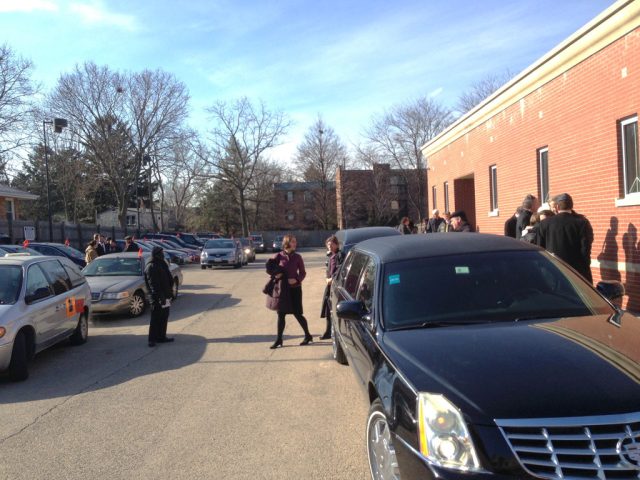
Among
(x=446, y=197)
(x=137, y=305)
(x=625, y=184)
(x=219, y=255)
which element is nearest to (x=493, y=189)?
(x=446, y=197)

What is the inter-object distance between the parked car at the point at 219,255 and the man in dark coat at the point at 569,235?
20841 mm

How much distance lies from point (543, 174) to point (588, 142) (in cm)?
253

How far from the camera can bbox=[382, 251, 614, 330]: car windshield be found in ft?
12.7

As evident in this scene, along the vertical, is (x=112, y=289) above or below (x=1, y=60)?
below

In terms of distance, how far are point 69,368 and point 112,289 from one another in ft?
13.3

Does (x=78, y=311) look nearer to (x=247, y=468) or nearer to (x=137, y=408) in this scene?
(x=137, y=408)

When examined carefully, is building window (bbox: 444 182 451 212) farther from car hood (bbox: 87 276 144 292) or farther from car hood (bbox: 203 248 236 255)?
car hood (bbox: 87 276 144 292)

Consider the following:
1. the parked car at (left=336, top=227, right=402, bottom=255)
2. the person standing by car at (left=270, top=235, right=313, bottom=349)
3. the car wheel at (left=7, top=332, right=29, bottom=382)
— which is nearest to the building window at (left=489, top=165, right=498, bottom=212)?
the parked car at (left=336, top=227, right=402, bottom=255)

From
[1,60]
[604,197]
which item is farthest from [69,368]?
[1,60]

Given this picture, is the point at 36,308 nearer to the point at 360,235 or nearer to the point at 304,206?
the point at 360,235

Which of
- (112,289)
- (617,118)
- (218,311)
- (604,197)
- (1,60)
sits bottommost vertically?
(218,311)

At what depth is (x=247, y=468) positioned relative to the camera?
3994 mm

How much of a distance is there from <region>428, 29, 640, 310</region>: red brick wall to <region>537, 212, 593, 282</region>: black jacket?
1934mm

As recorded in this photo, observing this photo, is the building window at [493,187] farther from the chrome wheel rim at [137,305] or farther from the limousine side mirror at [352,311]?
the limousine side mirror at [352,311]
